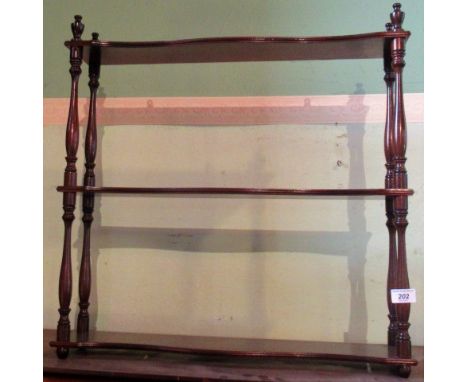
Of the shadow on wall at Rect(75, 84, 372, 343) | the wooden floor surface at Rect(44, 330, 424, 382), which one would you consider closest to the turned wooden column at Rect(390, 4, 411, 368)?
the wooden floor surface at Rect(44, 330, 424, 382)

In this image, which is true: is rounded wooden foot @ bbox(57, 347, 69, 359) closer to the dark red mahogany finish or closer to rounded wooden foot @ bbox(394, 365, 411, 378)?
the dark red mahogany finish

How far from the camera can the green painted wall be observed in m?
1.43

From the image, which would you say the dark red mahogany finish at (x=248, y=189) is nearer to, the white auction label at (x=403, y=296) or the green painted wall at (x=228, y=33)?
the white auction label at (x=403, y=296)

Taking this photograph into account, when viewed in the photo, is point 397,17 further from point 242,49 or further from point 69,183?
point 69,183

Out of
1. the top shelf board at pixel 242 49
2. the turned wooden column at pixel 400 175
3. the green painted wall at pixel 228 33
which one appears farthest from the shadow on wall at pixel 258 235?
the turned wooden column at pixel 400 175

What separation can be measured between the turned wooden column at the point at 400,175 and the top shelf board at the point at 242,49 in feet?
0.14

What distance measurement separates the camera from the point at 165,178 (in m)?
1.47

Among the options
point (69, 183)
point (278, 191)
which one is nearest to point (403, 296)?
point (278, 191)

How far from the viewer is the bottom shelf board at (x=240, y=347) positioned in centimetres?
113

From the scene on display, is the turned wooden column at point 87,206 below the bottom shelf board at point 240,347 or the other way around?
the other way around

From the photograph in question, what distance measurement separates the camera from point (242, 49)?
1224 mm

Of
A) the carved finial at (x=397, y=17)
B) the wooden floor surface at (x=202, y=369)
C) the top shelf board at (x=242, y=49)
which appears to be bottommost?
the wooden floor surface at (x=202, y=369)

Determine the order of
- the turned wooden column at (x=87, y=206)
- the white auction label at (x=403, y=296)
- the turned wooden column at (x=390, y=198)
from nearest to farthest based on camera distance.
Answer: the white auction label at (x=403, y=296), the turned wooden column at (x=390, y=198), the turned wooden column at (x=87, y=206)
